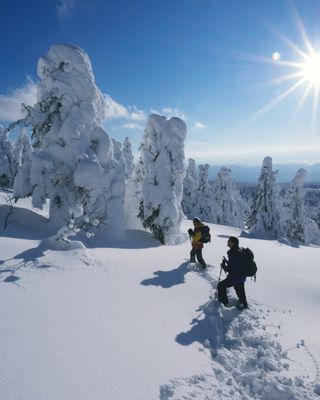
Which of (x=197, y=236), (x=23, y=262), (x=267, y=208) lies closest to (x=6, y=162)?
(x=267, y=208)

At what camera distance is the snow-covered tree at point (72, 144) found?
14758mm

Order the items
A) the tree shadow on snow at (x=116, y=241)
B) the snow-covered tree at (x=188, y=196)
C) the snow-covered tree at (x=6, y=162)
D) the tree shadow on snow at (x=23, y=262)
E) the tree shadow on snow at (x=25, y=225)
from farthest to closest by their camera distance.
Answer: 1. the snow-covered tree at (x=188, y=196)
2. the snow-covered tree at (x=6, y=162)
3. the tree shadow on snow at (x=116, y=241)
4. the tree shadow on snow at (x=25, y=225)
5. the tree shadow on snow at (x=23, y=262)

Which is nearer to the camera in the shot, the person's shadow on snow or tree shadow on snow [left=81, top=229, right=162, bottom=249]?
the person's shadow on snow

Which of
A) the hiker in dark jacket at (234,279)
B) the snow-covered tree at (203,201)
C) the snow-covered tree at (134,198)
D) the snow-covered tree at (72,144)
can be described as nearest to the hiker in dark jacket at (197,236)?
the hiker in dark jacket at (234,279)

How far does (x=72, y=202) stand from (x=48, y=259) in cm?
720

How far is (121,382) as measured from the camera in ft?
15.1

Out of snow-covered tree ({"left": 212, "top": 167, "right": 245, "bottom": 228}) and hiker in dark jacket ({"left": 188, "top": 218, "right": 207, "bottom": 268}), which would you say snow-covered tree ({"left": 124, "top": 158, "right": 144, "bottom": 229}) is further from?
snow-covered tree ({"left": 212, "top": 167, "right": 245, "bottom": 228})

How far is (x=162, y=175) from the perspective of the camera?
19.5 metres

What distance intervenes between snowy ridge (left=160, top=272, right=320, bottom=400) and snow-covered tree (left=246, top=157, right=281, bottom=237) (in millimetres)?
31707

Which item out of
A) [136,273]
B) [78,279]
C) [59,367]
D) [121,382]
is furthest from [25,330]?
[136,273]

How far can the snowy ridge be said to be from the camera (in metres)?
4.98

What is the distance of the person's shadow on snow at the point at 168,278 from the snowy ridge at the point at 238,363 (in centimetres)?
153

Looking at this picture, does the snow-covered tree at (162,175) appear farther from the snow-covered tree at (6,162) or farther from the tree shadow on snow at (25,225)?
the snow-covered tree at (6,162)

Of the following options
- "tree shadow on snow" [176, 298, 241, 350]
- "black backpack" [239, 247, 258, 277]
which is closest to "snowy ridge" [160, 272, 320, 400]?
"tree shadow on snow" [176, 298, 241, 350]
